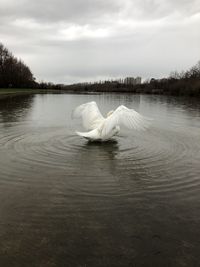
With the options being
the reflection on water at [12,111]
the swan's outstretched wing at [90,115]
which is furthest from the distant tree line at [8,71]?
the swan's outstretched wing at [90,115]

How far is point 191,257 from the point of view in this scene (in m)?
4.52

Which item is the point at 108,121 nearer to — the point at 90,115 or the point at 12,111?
the point at 90,115

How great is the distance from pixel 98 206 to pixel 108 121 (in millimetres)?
4869

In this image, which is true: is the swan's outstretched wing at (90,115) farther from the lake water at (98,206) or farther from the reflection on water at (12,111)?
the reflection on water at (12,111)

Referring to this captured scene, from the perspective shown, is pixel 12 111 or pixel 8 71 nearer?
pixel 12 111

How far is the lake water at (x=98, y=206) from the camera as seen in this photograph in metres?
4.54

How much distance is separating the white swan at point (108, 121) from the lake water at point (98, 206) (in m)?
0.60

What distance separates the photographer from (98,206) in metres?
6.18

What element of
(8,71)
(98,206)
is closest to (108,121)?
(98,206)

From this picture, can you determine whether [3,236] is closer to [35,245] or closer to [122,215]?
[35,245]

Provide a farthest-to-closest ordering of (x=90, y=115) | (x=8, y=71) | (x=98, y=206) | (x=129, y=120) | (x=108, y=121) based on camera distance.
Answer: (x=8, y=71), (x=90, y=115), (x=108, y=121), (x=129, y=120), (x=98, y=206)

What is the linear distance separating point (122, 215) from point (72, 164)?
369cm

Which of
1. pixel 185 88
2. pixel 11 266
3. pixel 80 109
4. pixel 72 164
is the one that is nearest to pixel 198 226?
pixel 11 266

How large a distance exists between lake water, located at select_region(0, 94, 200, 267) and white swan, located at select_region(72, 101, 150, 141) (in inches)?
23.8
